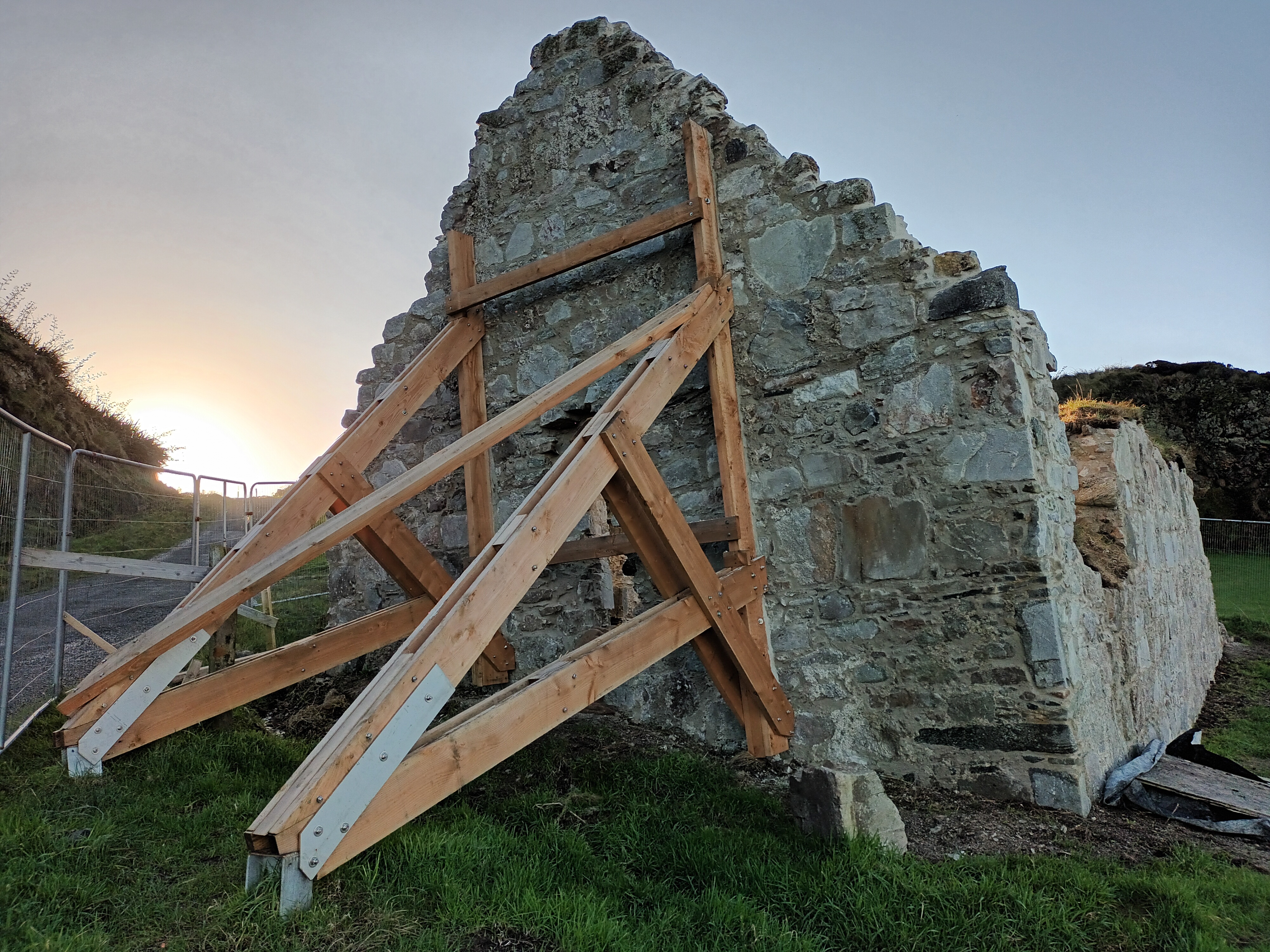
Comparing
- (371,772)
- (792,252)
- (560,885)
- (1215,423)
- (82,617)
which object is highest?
(1215,423)

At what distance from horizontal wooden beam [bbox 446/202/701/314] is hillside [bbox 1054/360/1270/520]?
583 inches

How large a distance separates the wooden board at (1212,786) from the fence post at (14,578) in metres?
5.27

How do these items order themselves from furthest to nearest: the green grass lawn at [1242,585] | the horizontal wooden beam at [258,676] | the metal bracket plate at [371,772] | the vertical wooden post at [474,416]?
the green grass lawn at [1242,585] → the vertical wooden post at [474,416] → the horizontal wooden beam at [258,676] → the metal bracket plate at [371,772]

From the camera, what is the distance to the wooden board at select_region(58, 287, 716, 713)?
3195 millimetres

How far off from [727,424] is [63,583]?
12.9 feet

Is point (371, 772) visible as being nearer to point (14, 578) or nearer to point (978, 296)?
point (14, 578)

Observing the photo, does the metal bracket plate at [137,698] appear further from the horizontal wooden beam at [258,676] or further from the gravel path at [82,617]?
the gravel path at [82,617]

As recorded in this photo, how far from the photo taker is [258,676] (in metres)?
3.95

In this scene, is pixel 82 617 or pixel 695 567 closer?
pixel 695 567

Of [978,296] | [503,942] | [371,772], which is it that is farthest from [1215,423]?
[371,772]

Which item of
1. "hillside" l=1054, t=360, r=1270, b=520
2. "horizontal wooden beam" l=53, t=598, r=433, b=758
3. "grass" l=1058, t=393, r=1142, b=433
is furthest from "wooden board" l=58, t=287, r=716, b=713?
"hillside" l=1054, t=360, r=1270, b=520

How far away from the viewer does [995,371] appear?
12.5 ft

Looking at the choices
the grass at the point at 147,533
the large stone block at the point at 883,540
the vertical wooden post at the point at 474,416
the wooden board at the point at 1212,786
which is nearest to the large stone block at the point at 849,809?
the large stone block at the point at 883,540

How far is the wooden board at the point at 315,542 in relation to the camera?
320 cm
